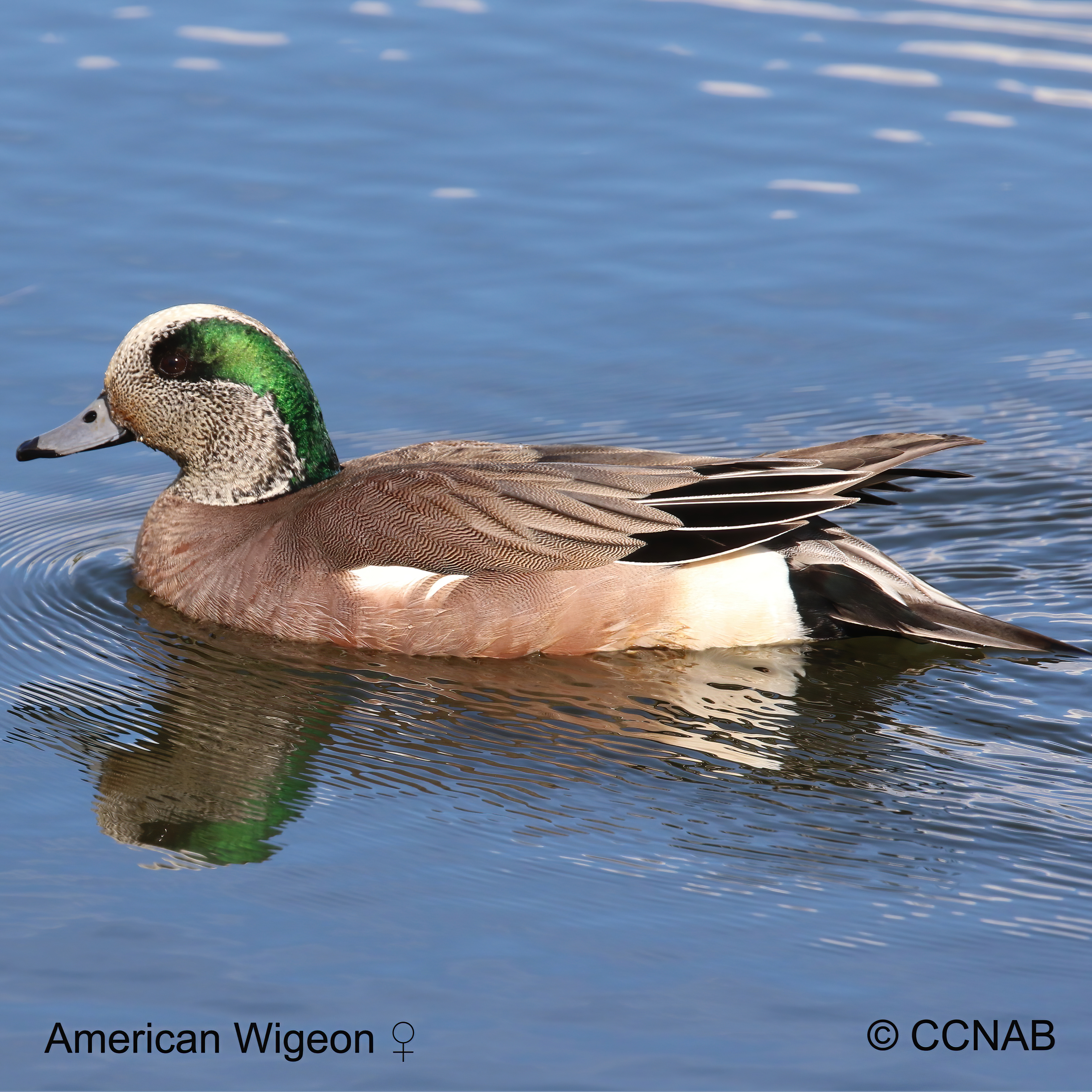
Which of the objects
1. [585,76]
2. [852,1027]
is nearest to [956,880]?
[852,1027]

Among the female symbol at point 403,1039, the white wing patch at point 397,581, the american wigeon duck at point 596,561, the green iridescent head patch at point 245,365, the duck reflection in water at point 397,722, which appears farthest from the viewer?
the green iridescent head patch at point 245,365

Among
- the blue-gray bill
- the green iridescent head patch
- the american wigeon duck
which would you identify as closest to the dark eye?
the green iridescent head patch

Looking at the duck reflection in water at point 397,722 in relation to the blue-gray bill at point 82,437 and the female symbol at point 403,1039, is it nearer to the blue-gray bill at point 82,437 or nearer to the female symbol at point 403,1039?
the blue-gray bill at point 82,437

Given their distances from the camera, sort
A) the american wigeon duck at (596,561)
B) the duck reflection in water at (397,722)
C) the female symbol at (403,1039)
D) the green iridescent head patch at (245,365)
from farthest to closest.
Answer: the green iridescent head patch at (245,365), the american wigeon duck at (596,561), the duck reflection in water at (397,722), the female symbol at (403,1039)

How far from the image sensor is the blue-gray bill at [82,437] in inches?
283

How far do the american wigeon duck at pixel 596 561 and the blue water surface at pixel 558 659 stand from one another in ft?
0.49

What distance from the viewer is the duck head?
23.1 feet

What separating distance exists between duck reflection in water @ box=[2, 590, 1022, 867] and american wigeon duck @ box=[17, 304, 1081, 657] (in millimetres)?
115

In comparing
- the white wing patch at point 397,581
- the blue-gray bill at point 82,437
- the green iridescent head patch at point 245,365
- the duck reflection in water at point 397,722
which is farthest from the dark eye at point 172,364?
the white wing patch at point 397,581

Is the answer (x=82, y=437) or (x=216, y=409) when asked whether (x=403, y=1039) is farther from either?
(x=82, y=437)

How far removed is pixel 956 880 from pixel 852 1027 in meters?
0.80

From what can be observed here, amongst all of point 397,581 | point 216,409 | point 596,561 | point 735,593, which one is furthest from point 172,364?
point 735,593

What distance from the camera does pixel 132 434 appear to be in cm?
730

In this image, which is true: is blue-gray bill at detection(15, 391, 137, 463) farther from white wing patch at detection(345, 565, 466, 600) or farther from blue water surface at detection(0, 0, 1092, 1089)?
white wing patch at detection(345, 565, 466, 600)
